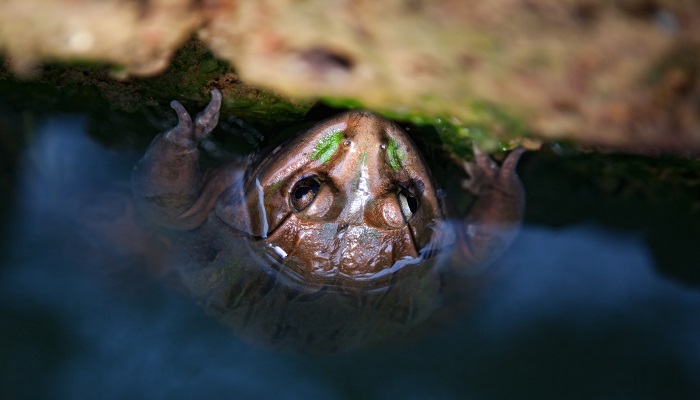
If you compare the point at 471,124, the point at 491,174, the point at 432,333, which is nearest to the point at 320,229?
the point at 471,124

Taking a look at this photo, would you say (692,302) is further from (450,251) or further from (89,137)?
(89,137)

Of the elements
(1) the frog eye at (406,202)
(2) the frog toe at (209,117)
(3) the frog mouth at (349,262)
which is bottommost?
(3) the frog mouth at (349,262)

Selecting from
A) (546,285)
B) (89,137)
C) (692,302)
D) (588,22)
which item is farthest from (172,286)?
(692,302)

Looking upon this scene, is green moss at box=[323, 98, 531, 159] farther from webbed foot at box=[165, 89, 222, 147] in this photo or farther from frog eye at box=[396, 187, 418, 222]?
webbed foot at box=[165, 89, 222, 147]

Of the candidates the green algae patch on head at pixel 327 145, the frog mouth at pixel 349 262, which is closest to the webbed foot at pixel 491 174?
the frog mouth at pixel 349 262

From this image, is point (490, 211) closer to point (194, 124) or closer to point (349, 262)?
point (349, 262)

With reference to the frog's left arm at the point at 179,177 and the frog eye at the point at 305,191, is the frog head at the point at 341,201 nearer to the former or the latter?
the frog eye at the point at 305,191

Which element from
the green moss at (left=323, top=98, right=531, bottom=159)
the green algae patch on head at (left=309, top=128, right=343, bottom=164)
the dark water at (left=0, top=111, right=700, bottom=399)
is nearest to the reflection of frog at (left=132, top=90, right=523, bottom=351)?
the green algae patch on head at (left=309, top=128, right=343, bottom=164)
